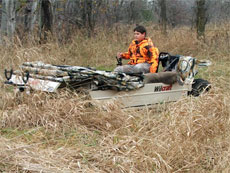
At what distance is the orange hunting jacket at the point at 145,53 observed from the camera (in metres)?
5.81

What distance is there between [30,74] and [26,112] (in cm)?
69

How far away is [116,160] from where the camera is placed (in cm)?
324

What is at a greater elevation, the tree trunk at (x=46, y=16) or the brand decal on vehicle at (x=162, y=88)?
the tree trunk at (x=46, y=16)

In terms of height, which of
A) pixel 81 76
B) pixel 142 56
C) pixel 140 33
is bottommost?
pixel 81 76

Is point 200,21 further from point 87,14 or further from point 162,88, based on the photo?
point 162,88

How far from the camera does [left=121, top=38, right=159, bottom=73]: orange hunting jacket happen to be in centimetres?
581

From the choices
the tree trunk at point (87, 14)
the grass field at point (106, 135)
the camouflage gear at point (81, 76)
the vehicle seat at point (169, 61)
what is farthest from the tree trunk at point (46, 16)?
the camouflage gear at point (81, 76)

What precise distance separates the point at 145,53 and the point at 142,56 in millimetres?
77

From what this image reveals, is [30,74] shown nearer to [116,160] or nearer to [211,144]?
[116,160]

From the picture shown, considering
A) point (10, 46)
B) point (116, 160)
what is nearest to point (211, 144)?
point (116, 160)

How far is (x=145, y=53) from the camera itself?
596cm

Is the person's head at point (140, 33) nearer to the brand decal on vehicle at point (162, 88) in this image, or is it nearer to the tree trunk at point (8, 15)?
the brand decal on vehicle at point (162, 88)

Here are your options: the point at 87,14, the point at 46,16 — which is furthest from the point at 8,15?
the point at 87,14

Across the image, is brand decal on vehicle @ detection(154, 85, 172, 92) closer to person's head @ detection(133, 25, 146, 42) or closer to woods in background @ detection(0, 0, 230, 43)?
person's head @ detection(133, 25, 146, 42)
